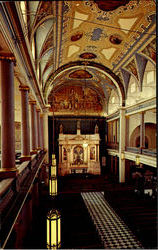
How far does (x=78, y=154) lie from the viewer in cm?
1927

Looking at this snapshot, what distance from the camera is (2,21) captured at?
332 centimetres

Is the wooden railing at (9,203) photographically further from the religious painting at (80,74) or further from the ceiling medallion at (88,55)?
the religious painting at (80,74)

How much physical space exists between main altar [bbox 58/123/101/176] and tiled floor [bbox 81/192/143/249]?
21.2ft

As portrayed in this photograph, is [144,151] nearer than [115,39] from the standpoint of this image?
No

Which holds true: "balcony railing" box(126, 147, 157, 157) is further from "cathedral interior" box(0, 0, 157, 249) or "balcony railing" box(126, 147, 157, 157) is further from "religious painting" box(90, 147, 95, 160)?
"religious painting" box(90, 147, 95, 160)

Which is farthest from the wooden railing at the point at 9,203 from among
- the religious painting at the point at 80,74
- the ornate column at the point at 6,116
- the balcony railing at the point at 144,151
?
the religious painting at the point at 80,74

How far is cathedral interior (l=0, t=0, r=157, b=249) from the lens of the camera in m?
3.54

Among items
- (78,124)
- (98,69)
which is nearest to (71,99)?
(78,124)

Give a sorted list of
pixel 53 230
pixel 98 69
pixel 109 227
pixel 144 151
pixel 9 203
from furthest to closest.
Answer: pixel 98 69
pixel 144 151
pixel 109 227
pixel 9 203
pixel 53 230

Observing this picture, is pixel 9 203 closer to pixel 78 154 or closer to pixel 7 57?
pixel 7 57

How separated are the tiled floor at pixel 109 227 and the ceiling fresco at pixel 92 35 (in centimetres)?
743

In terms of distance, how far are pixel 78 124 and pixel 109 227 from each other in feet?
42.2

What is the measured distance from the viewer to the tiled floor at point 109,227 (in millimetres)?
6925

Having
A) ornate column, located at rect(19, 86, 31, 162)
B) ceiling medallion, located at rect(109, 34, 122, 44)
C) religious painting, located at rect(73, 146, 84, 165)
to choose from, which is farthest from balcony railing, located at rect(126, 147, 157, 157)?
ornate column, located at rect(19, 86, 31, 162)
